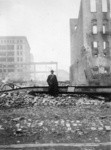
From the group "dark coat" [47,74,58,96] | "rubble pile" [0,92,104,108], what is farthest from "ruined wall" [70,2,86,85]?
"rubble pile" [0,92,104,108]

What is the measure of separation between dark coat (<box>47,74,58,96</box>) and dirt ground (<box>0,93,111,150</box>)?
980 millimetres

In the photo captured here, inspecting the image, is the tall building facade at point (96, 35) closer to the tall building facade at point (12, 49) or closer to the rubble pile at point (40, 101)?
the rubble pile at point (40, 101)

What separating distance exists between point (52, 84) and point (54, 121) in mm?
3728

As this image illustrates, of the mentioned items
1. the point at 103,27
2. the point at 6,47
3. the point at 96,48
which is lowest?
the point at 96,48

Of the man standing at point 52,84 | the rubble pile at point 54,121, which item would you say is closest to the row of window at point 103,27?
the man standing at point 52,84

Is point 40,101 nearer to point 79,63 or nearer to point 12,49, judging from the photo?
point 79,63

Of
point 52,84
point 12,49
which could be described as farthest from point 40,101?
point 12,49

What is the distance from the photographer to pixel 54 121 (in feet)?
19.9

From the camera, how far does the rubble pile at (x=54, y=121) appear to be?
16.3 feet

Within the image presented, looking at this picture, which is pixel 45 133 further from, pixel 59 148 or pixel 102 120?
pixel 102 120

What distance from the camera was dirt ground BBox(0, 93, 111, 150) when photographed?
16.3 feet

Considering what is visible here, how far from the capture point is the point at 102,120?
612cm

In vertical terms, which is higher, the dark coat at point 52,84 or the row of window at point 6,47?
the row of window at point 6,47

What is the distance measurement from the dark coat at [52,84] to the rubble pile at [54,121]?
0.97 m
